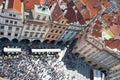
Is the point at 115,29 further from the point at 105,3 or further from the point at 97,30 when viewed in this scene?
the point at 105,3

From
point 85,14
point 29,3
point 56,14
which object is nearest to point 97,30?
point 85,14

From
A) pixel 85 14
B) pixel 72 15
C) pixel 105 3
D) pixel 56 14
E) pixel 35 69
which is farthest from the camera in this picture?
pixel 105 3

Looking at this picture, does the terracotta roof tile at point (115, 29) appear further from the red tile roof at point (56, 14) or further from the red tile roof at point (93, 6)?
the red tile roof at point (56, 14)

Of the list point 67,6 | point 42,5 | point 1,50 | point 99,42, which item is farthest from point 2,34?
point 99,42

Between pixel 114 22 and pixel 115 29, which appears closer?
pixel 115 29

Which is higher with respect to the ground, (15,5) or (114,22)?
(15,5)

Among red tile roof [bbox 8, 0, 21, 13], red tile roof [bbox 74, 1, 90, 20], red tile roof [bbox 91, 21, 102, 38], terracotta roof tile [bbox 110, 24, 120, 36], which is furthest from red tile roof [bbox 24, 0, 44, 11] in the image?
terracotta roof tile [bbox 110, 24, 120, 36]

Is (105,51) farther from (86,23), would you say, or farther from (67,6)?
(67,6)

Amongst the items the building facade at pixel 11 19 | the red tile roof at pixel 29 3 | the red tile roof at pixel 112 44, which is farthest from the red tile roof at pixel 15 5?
the red tile roof at pixel 112 44

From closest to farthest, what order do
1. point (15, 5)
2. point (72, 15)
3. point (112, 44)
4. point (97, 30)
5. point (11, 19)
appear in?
1. point (15, 5)
2. point (11, 19)
3. point (72, 15)
4. point (112, 44)
5. point (97, 30)
